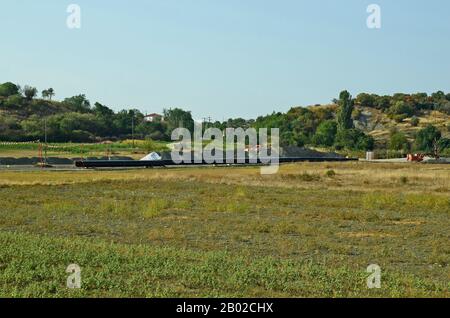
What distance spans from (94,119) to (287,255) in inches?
5797

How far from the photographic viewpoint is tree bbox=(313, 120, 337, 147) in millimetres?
143750

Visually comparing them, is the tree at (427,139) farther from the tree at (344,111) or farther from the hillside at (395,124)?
the tree at (344,111)

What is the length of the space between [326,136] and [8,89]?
92.4m

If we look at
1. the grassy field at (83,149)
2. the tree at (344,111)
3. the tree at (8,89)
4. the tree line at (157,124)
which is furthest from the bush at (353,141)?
the tree at (8,89)

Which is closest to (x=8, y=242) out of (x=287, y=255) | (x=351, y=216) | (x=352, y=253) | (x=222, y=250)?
(x=222, y=250)

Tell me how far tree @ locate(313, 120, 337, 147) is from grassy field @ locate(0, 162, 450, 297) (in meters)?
108

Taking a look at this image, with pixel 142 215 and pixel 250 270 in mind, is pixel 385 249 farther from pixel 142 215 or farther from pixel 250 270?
pixel 142 215

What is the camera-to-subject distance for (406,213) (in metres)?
27.1

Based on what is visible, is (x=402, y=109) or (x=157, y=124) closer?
(x=157, y=124)

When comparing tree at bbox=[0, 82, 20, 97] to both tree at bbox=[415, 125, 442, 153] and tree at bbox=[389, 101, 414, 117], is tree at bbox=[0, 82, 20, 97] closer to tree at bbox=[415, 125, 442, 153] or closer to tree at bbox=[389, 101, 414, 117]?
tree at bbox=[389, 101, 414, 117]

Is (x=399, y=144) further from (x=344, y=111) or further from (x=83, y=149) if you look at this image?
(x=83, y=149)

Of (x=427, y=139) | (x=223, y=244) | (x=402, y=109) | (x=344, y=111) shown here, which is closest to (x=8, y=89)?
(x=344, y=111)

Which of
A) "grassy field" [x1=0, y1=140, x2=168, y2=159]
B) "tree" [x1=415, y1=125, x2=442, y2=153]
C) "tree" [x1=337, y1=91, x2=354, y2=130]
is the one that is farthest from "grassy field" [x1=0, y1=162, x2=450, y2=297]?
"tree" [x1=337, y1=91, x2=354, y2=130]

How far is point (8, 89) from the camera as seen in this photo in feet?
614
